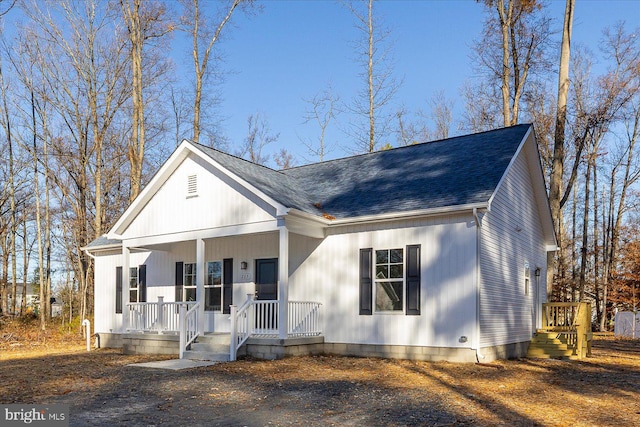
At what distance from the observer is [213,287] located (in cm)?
1611

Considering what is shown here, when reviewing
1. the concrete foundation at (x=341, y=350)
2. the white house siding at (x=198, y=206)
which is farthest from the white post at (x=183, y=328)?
the white house siding at (x=198, y=206)

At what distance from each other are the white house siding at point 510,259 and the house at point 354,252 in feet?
0.19

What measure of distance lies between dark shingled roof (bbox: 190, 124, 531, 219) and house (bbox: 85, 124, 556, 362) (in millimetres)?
61

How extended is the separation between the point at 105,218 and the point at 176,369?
2195 cm

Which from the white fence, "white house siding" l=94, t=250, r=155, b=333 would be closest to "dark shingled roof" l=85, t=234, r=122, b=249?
"white house siding" l=94, t=250, r=155, b=333

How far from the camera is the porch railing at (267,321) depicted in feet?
41.8

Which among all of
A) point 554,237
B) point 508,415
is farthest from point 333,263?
point 554,237

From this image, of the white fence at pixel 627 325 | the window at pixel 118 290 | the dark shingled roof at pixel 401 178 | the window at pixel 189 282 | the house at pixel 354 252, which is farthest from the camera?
the white fence at pixel 627 325

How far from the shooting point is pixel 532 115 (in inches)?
1150

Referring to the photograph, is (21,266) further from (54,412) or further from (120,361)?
(54,412)

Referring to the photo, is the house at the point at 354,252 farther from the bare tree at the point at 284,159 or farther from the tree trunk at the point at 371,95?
the bare tree at the point at 284,159

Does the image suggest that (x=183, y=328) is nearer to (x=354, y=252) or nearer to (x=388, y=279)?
(x=354, y=252)

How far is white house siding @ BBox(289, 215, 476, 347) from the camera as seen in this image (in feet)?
39.2

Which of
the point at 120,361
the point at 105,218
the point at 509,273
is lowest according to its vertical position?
the point at 120,361
